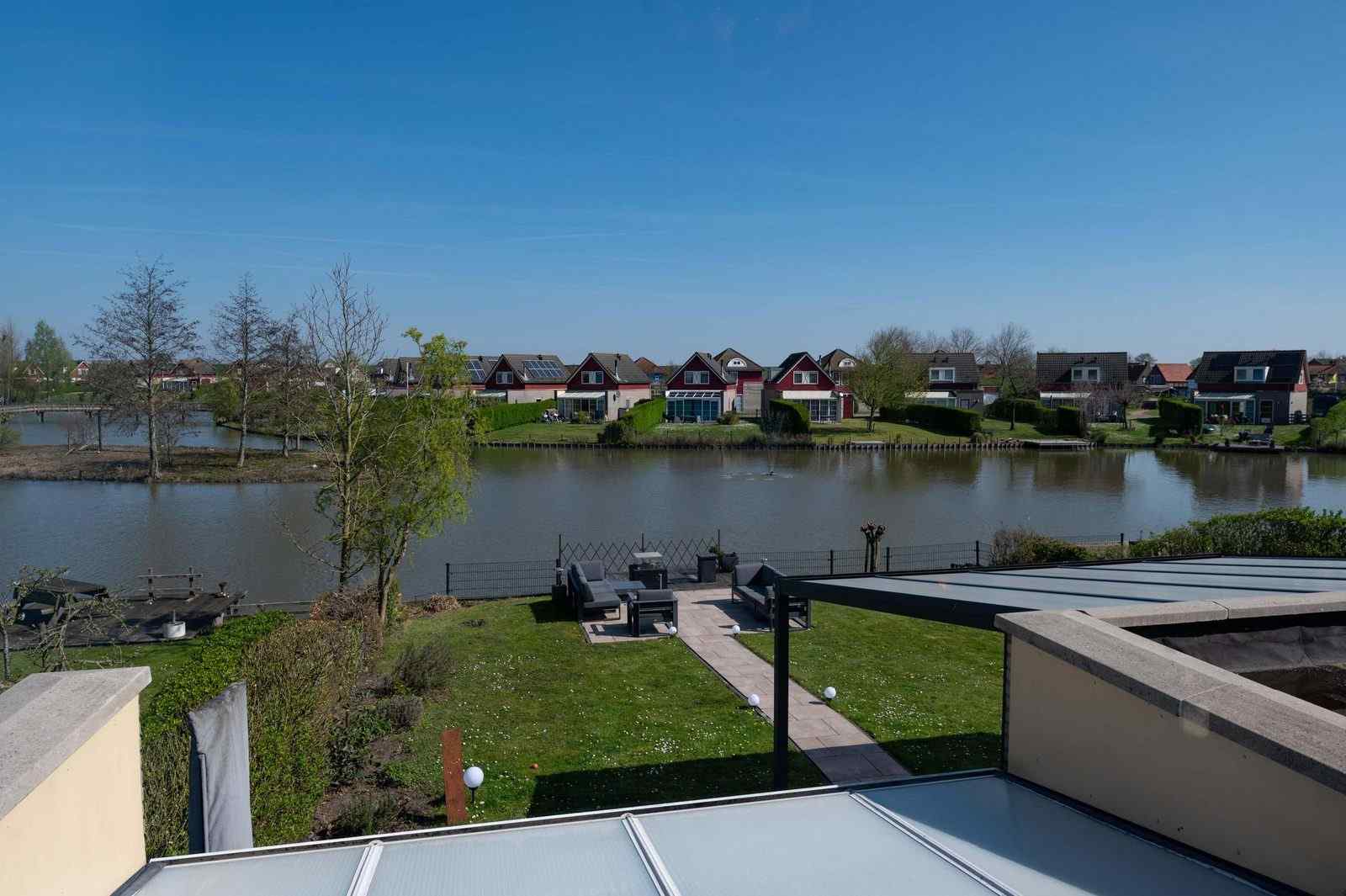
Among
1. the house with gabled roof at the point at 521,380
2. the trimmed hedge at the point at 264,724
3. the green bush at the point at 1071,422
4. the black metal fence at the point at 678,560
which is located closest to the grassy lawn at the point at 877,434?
the green bush at the point at 1071,422

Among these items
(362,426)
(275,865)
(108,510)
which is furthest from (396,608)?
(108,510)

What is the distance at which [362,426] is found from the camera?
50.1ft

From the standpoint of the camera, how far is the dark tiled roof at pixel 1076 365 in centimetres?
6731

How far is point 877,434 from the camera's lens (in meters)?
54.9

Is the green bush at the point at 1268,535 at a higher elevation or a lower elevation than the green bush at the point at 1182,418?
lower

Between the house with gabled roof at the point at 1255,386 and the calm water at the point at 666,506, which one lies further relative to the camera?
the house with gabled roof at the point at 1255,386

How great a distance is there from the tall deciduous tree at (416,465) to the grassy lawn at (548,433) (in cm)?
3524

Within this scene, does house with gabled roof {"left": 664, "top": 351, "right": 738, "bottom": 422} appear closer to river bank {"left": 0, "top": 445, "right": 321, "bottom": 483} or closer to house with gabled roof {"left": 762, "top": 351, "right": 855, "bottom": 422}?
house with gabled roof {"left": 762, "top": 351, "right": 855, "bottom": 422}

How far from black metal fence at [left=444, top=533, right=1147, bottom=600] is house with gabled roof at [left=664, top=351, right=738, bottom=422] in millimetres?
38278

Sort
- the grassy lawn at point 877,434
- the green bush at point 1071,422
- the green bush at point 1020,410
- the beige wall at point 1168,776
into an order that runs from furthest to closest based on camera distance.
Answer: the green bush at point 1020,410 < the green bush at point 1071,422 < the grassy lawn at point 877,434 < the beige wall at point 1168,776

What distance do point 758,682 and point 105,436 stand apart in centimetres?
6090

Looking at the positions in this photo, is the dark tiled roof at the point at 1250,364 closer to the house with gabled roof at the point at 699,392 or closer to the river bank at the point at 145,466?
the house with gabled roof at the point at 699,392

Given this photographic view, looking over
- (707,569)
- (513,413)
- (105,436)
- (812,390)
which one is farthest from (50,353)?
(707,569)

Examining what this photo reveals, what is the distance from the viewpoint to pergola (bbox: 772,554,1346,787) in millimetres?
5062
